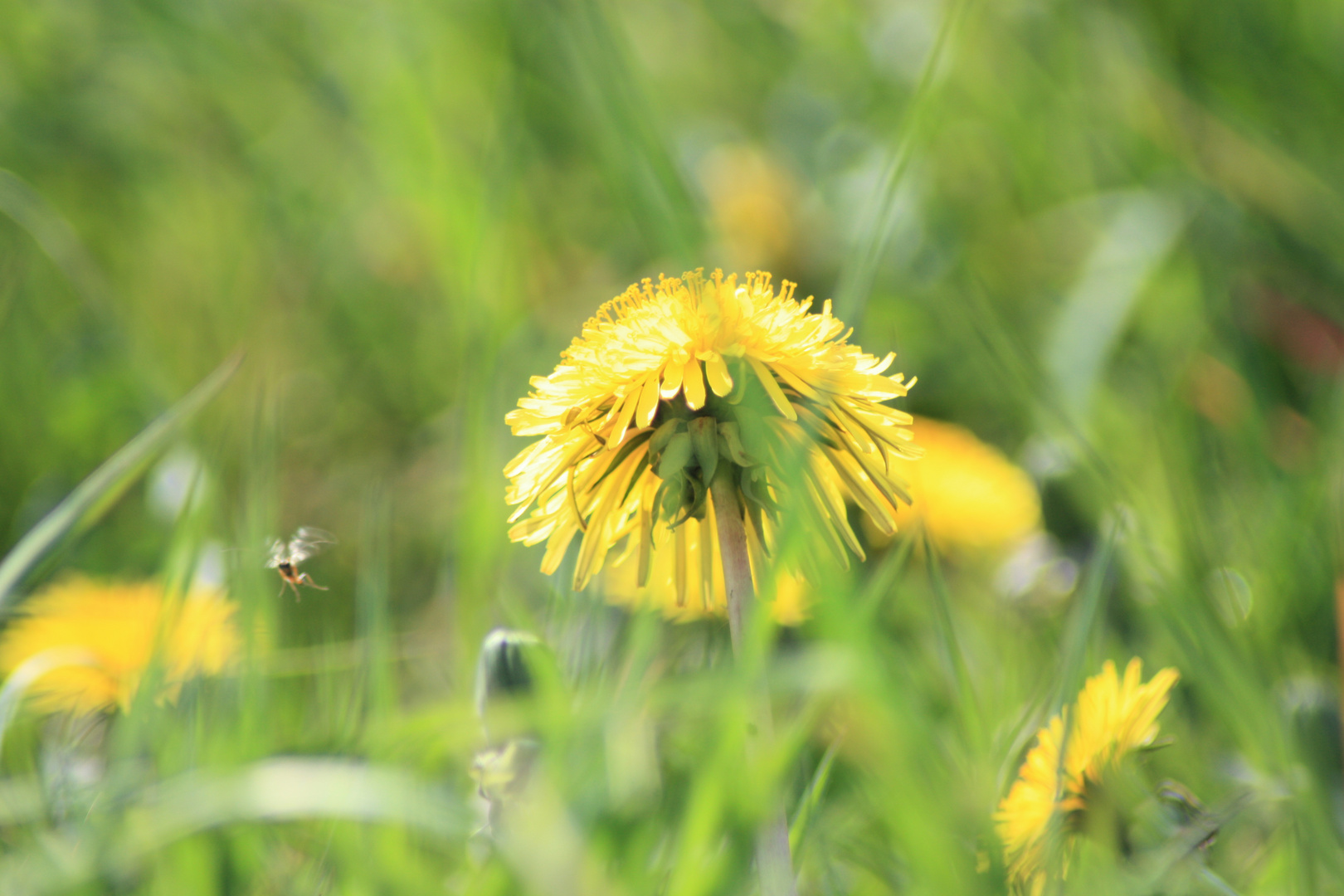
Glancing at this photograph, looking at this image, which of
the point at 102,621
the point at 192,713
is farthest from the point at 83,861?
the point at 102,621

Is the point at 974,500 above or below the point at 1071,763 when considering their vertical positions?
above

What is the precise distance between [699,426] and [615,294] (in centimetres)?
107

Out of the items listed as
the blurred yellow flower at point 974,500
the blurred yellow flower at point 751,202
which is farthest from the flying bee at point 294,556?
the blurred yellow flower at point 751,202

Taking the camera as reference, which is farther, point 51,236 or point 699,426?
point 51,236

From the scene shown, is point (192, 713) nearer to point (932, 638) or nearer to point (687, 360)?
point (687, 360)

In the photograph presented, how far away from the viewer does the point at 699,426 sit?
1.62 feet

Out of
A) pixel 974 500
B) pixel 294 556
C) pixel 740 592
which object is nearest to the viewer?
pixel 740 592

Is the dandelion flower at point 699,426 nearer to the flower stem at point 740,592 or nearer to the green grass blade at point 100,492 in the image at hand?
the flower stem at point 740,592

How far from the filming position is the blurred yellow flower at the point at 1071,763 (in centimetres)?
51

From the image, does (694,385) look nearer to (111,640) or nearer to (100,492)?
(100,492)

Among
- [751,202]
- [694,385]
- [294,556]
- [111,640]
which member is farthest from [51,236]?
[751,202]

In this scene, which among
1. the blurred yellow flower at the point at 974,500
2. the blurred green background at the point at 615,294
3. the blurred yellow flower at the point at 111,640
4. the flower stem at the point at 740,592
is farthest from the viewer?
the blurred yellow flower at the point at 974,500

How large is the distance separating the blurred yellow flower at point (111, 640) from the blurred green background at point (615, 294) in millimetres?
54

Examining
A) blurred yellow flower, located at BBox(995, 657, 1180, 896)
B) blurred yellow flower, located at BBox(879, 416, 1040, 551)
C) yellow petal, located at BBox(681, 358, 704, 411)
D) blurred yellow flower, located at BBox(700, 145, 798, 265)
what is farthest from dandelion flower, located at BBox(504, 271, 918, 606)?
blurred yellow flower, located at BBox(700, 145, 798, 265)
